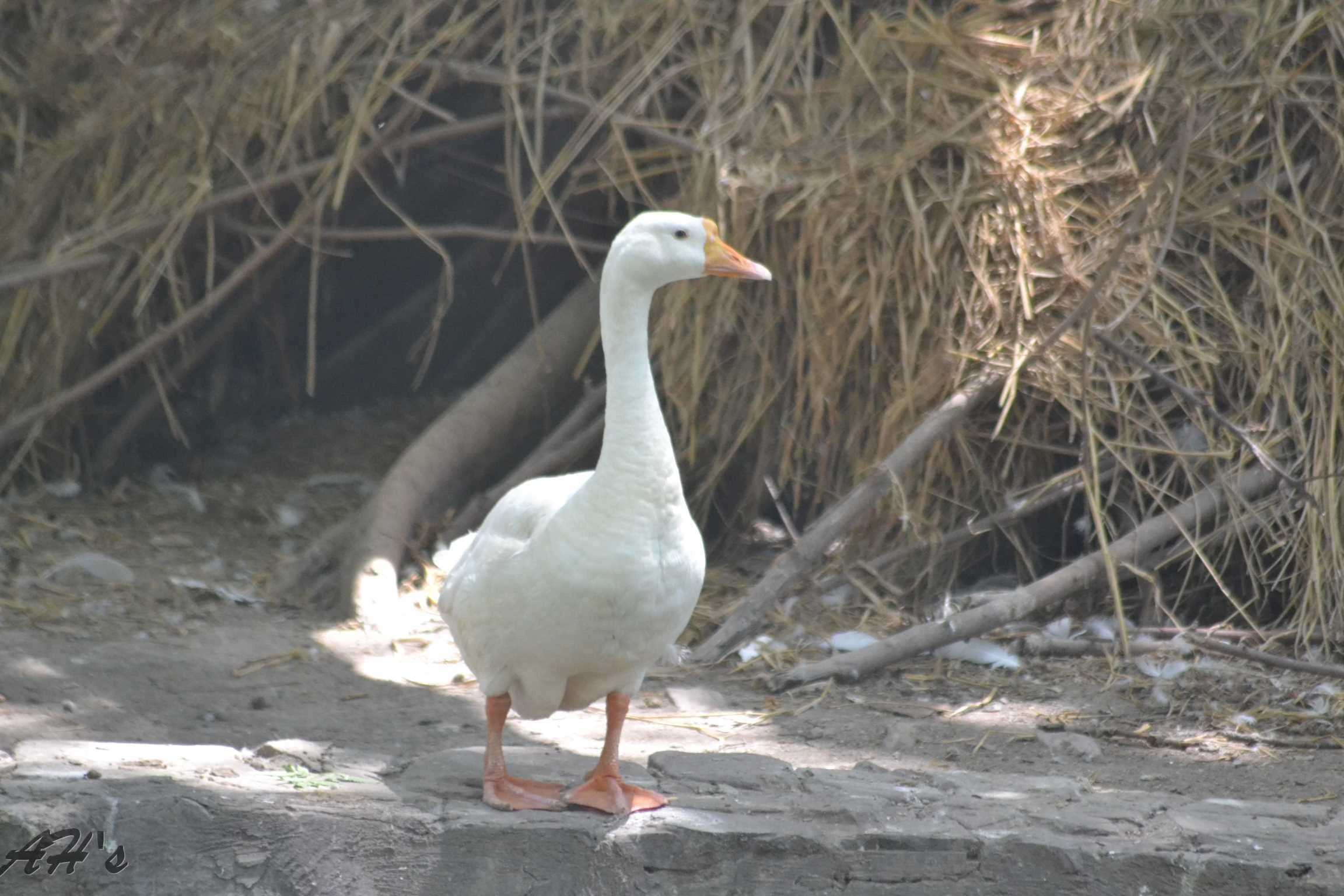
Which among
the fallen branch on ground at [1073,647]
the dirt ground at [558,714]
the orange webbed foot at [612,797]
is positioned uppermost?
the orange webbed foot at [612,797]

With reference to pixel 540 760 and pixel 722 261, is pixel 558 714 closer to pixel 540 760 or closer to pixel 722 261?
pixel 540 760

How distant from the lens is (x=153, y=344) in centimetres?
581

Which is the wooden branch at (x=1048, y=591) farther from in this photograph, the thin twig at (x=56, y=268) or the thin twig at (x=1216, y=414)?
the thin twig at (x=56, y=268)

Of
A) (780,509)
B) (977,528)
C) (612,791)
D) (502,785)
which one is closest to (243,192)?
(780,509)

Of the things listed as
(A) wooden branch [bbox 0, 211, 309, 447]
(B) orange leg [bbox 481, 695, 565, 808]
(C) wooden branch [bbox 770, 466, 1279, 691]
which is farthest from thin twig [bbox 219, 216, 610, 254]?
(B) orange leg [bbox 481, 695, 565, 808]

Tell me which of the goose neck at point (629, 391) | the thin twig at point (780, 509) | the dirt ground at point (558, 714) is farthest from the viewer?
the thin twig at point (780, 509)

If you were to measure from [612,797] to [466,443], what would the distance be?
2866 mm

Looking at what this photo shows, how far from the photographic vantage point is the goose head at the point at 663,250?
3223mm

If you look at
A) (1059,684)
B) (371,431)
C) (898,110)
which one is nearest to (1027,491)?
(1059,684)

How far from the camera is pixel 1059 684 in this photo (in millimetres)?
4457

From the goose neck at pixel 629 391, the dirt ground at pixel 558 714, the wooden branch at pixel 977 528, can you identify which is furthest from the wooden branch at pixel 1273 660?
the goose neck at pixel 629 391

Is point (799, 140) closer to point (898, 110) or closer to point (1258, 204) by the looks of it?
point (898, 110)

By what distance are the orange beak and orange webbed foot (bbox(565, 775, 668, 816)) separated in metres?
1.14

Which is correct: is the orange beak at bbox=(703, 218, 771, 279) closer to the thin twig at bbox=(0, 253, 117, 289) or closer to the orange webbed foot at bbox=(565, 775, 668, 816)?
the orange webbed foot at bbox=(565, 775, 668, 816)
